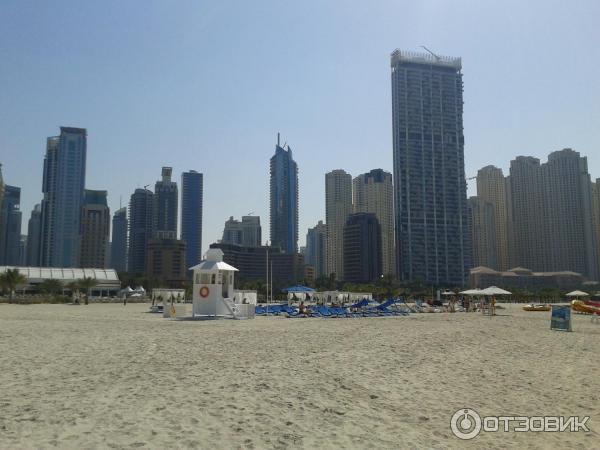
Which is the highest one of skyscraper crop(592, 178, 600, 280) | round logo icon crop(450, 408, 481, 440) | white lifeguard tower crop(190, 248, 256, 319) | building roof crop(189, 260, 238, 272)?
skyscraper crop(592, 178, 600, 280)

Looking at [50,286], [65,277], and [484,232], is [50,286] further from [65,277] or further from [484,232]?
[484,232]

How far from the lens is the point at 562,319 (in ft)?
81.0

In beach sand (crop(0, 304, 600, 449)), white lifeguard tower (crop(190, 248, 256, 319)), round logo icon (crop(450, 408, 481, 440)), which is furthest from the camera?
white lifeguard tower (crop(190, 248, 256, 319))

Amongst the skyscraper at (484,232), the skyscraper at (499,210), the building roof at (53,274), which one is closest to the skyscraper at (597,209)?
the skyscraper at (499,210)

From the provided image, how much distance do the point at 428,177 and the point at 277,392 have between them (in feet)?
456

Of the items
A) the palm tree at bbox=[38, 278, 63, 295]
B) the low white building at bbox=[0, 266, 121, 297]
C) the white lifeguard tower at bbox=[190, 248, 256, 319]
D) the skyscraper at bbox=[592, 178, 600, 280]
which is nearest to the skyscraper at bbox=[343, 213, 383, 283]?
the skyscraper at bbox=[592, 178, 600, 280]

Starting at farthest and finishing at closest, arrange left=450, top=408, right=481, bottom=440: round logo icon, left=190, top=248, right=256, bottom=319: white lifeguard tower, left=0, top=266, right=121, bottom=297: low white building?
left=0, top=266, right=121, bottom=297: low white building → left=190, top=248, right=256, bottom=319: white lifeguard tower → left=450, top=408, right=481, bottom=440: round logo icon

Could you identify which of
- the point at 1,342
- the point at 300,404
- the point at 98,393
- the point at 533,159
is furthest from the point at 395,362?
the point at 533,159

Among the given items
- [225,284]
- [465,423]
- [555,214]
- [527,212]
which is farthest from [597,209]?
[465,423]

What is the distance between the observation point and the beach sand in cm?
712

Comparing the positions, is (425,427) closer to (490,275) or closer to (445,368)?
(445,368)

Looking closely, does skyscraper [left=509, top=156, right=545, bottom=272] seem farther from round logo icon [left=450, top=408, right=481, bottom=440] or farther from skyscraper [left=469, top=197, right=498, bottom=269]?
round logo icon [left=450, top=408, right=481, bottom=440]

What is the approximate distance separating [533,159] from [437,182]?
5595cm

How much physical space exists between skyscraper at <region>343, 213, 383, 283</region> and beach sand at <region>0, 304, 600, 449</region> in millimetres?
147724
